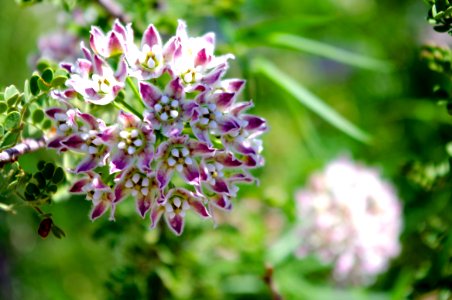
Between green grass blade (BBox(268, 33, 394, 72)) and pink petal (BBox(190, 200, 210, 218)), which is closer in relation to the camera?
pink petal (BBox(190, 200, 210, 218))

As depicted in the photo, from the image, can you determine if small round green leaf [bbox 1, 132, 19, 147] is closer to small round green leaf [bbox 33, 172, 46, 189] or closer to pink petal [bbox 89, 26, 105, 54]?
small round green leaf [bbox 33, 172, 46, 189]

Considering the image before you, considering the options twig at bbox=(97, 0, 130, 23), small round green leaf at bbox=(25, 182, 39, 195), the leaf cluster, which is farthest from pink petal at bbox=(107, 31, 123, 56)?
the leaf cluster

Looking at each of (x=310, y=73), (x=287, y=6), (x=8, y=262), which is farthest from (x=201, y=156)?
(x=310, y=73)

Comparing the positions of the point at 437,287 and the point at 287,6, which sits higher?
the point at 287,6

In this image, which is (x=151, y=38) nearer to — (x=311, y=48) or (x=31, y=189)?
(x=31, y=189)

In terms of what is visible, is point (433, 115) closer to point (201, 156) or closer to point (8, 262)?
point (201, 156)

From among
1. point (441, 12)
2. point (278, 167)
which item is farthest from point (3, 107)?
point (278, 167)

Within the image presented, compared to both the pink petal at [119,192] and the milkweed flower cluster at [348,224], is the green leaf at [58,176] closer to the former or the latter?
the pink petal at [119,192]
